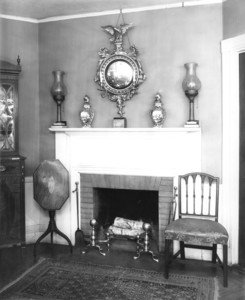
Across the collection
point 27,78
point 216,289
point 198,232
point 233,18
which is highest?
point 233,18

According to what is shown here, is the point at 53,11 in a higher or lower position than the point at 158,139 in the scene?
higher

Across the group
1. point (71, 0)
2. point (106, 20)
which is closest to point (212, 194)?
point (106, 20)

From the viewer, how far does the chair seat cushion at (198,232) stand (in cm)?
296

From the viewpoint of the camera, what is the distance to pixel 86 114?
12.6 feet

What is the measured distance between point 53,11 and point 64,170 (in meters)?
1.81

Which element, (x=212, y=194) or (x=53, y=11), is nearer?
(x=212, y=194)

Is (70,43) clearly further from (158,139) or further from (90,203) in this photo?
(90,203)

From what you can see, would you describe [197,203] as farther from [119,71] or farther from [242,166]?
[119,71]

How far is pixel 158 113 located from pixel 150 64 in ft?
1.88

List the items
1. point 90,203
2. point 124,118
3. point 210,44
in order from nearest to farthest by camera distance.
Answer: point 210,44 < point 124,118 < point 90,203

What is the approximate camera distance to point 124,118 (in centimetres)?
376

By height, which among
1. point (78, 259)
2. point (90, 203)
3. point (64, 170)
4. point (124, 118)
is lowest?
point (78, 259)

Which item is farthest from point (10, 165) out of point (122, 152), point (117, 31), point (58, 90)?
point (117, 31)

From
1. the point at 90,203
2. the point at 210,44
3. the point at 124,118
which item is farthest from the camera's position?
the point at 90,203
